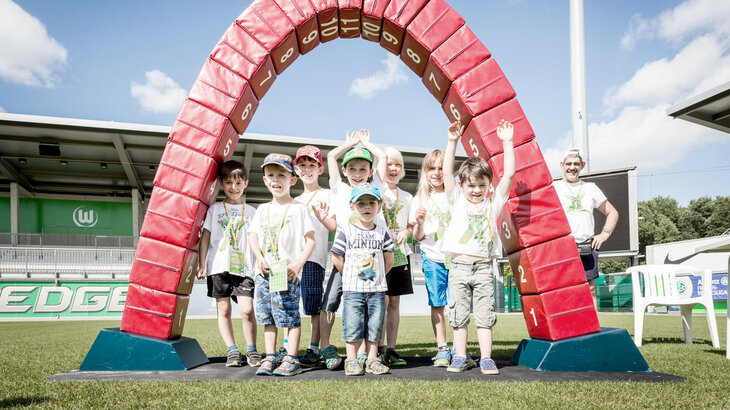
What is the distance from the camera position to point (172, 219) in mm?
3682

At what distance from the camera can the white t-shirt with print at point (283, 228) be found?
3629 mm

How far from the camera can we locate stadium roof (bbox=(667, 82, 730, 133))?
6.35 meters

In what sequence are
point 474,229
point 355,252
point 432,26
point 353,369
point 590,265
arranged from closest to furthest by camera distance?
point 353,369 → point 355,252 → point 474,229 → point 432,26 → point 590,265

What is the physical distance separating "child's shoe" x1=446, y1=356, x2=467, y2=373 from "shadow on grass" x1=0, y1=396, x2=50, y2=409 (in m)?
2.51

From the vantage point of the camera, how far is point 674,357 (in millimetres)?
4070

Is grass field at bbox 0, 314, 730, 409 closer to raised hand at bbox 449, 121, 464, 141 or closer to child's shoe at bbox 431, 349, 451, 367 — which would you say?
child's shoe at bbox 431, 349, 451, 367

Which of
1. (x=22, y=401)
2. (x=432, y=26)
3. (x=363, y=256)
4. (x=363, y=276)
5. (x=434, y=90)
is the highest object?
(x=432, y=26)

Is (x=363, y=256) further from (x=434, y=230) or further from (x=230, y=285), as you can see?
(x=230, y=285)

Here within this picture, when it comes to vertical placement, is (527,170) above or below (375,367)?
above

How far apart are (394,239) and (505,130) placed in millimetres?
1268

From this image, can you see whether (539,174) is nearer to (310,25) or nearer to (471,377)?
(471,377)

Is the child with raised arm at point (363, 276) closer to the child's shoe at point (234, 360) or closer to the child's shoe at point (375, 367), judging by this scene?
the child's shoe at point (375, 367)

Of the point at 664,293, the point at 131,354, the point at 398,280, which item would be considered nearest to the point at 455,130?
the point at 398,280

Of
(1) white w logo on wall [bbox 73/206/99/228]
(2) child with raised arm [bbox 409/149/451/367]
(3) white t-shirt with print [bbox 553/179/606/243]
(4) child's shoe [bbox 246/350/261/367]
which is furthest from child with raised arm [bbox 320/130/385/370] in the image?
(1) white w logo on wall [bbox 73/206/99/228]
